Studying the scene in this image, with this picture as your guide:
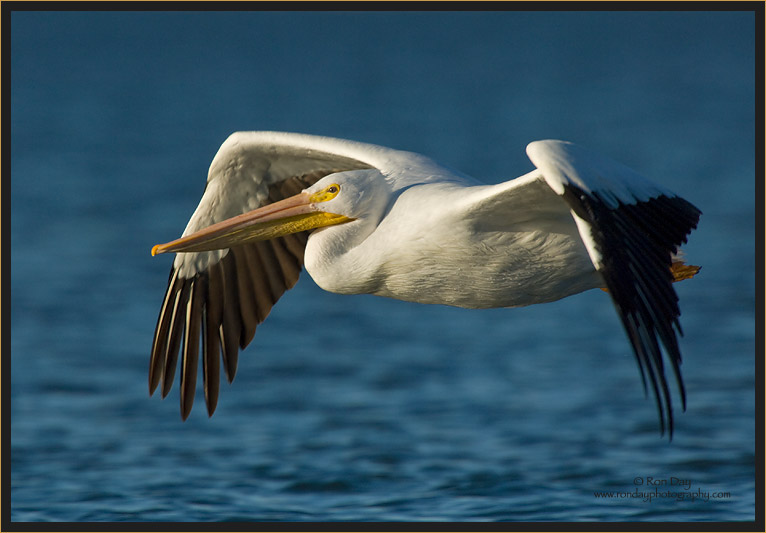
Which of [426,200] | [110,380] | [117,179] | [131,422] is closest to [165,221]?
[117,179]

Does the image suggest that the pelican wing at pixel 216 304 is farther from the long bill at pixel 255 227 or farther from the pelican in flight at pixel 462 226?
the long bill at pixel 255 227

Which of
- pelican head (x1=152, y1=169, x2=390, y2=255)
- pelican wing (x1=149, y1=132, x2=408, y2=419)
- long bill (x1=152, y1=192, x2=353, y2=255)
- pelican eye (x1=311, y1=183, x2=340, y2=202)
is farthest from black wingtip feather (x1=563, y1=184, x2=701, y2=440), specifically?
pelican wing (x1=149, y1=132, x2=408, y2=419)

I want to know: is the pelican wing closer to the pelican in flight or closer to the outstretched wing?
the pelican in flight

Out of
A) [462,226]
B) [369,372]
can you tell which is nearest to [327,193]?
[462,226]

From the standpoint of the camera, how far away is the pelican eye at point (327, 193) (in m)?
6.71

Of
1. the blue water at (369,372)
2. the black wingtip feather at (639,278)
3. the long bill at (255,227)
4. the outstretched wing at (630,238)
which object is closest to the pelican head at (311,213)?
the long bill at (255,227)

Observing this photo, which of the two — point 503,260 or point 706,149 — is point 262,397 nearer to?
point 503,260

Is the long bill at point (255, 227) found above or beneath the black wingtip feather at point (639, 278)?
above

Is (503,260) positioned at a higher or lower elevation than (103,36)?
lower

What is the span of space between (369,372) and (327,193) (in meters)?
7.25

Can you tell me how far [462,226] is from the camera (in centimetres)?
621

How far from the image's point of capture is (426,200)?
6375mm

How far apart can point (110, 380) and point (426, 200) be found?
8.08 metres

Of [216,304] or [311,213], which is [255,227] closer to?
[311,213]
